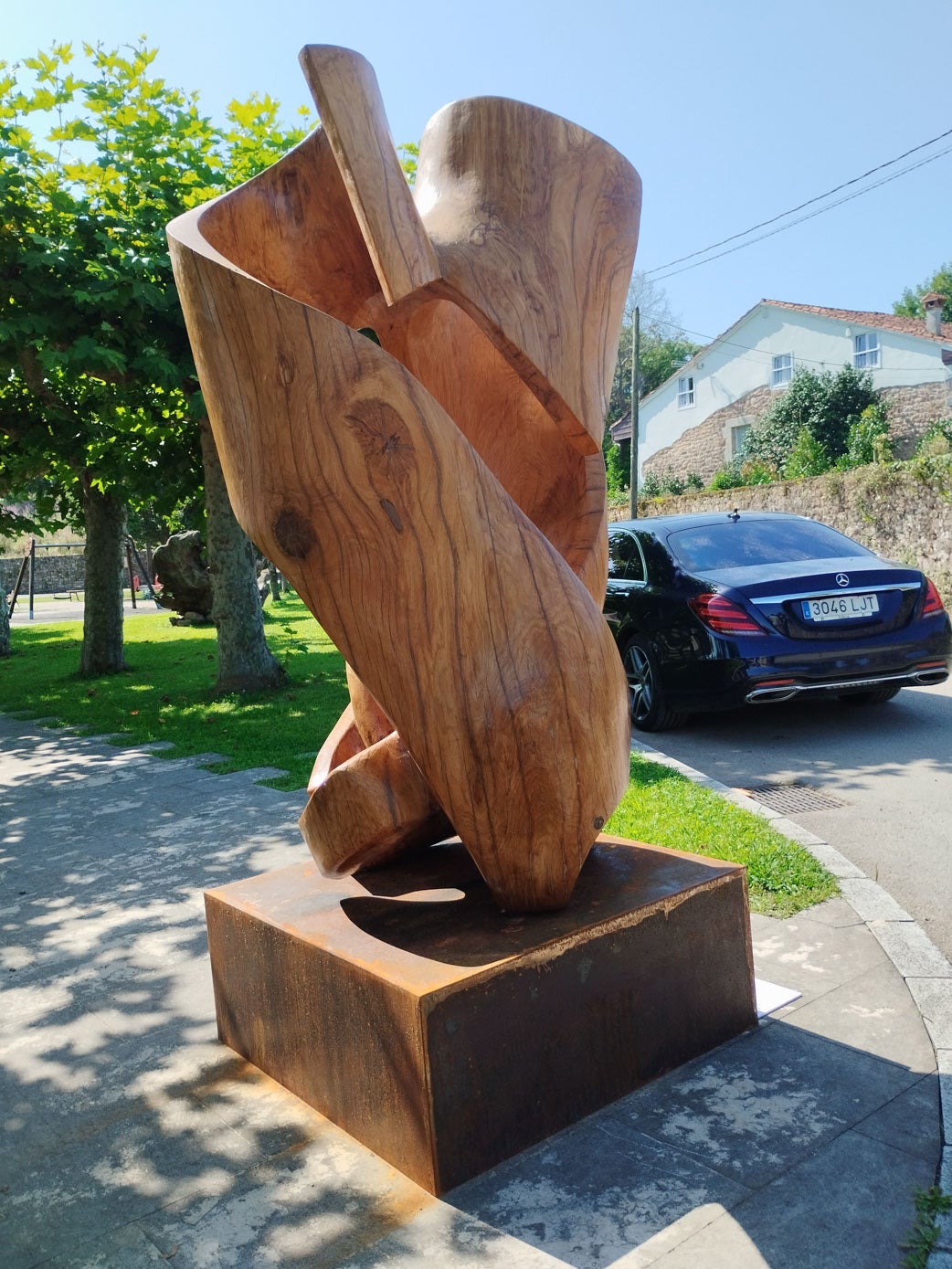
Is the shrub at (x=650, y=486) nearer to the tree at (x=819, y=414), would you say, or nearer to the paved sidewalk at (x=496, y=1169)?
the tree at (x=819, y=414)

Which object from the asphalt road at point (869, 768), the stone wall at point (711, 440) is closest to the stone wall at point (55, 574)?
the stone wall at point (711, 440)

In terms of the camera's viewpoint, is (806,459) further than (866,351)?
No

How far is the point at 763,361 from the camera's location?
34750 millimetres

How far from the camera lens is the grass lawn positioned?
4.66 metres

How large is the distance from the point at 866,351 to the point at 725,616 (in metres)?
27.9

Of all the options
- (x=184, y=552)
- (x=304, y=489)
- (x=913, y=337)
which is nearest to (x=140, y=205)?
(x=304, y=489)

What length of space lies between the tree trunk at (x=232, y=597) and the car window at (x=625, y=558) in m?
4.18

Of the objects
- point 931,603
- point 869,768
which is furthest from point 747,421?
point 869,768

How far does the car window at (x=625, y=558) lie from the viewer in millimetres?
8141

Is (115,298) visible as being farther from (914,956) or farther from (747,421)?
(747,421)

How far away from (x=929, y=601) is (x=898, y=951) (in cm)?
422

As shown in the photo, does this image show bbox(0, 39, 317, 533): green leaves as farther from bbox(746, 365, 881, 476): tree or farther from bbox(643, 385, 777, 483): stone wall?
bbox(643, 385, 777, 483): stone wall

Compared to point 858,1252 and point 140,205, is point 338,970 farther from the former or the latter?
point 140,205

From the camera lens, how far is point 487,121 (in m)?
2.99
